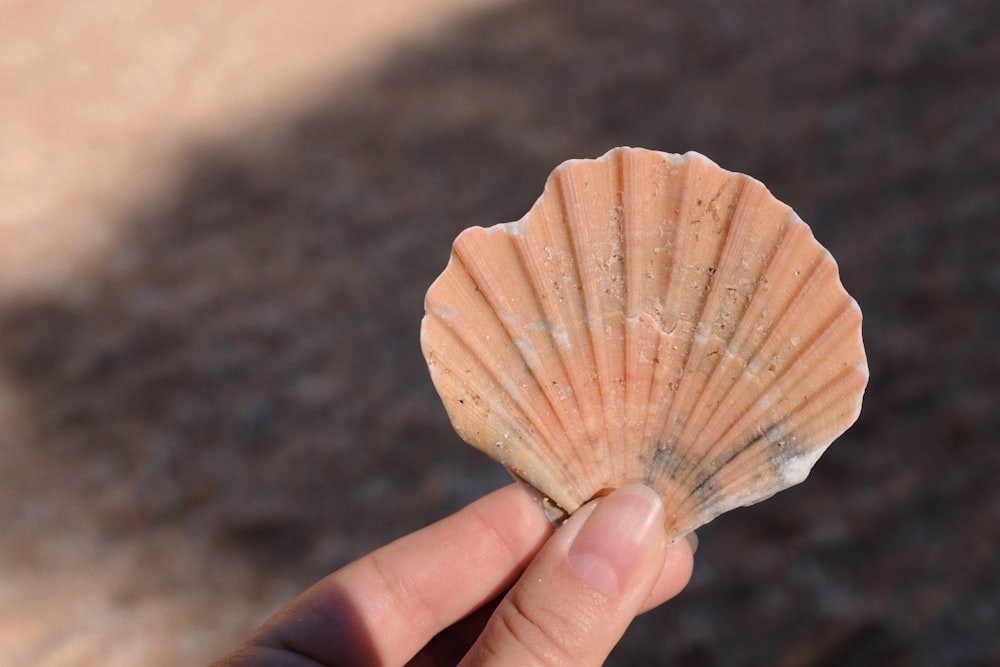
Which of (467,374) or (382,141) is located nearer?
(467,374)

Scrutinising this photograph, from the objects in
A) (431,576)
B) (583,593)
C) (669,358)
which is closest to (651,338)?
(669,358)

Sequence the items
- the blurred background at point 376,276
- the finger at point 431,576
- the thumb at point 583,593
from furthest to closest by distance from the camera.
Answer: the blurred background at point 376,276 → the finger at point 431,576 → the thumb at point 583,593

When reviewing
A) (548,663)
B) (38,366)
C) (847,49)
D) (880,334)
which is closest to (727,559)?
(880,334)

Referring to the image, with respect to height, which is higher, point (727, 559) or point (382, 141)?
point (382, 141)

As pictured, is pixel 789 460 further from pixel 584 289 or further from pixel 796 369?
pixel 584 289

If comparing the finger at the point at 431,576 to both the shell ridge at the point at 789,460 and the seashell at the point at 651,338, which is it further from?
the shell ridge at the point at 789,460

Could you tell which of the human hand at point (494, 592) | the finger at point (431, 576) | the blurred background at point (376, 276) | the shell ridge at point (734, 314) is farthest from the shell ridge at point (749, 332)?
the blurred background at point (376, 276)

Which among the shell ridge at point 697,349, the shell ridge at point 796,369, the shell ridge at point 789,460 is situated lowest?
the shell ridge at point 789,460

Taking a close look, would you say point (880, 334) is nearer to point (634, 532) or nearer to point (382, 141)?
point (634, 532)
